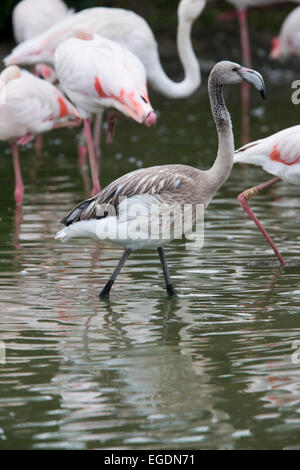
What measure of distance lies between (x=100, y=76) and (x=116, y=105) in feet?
0.91

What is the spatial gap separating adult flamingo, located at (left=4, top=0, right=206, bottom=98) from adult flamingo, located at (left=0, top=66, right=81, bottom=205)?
721mm

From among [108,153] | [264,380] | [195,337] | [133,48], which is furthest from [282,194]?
[264,380]

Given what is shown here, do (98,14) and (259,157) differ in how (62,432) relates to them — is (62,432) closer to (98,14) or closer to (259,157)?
(259,157)

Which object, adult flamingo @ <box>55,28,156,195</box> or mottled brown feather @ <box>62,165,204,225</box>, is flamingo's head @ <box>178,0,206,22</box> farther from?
mottled brown feather @ <box>62,165,204,225</box>

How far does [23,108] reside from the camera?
8914 mm

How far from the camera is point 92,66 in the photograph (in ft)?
27.8

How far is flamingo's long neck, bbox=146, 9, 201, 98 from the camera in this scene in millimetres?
9758

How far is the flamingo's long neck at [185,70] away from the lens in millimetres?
9758

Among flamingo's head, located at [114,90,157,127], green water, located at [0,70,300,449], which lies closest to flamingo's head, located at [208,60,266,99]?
green water, located at [0,70,300,449]

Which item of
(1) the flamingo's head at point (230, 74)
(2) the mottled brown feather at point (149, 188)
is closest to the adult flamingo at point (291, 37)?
(1) the flamingo's head at point (230, 74)

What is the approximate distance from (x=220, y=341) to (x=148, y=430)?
121cm

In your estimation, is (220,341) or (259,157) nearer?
(220,341)

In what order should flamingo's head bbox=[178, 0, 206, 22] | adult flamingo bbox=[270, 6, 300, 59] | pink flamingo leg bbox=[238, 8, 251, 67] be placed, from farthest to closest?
pink flamingo leg bbox=[238, 8, 251, 67]
adult flamingo bbox=[270, 6, 300, 59]
flamingo's head bbox=[178, 0, 206, 22]

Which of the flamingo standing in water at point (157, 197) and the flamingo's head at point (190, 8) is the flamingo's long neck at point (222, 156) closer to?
the flamingo standing in water at point (157, 197)
